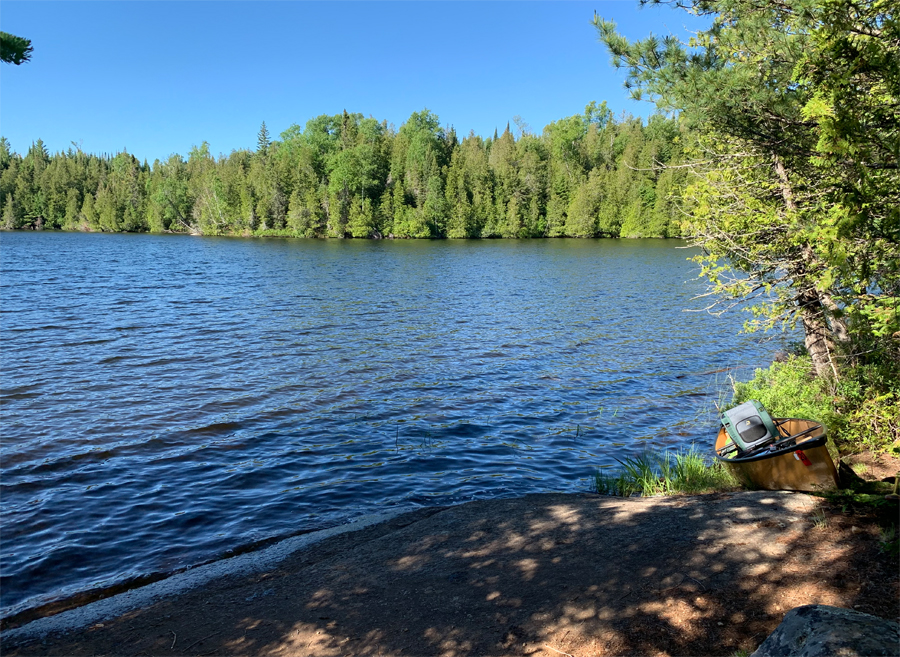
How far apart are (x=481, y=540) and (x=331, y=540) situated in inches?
91.2

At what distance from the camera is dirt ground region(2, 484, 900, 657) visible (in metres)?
5.63

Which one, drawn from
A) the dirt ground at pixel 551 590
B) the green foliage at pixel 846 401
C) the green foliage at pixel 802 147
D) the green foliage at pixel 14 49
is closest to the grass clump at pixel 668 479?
the dirt ground at pixel 551 590

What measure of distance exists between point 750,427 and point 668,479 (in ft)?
5.17

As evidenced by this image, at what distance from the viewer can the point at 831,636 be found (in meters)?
3.98

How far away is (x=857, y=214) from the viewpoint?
16.1ft

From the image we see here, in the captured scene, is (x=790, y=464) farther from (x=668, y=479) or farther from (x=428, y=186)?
(x=428, y=186)

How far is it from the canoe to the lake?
3.09 metres

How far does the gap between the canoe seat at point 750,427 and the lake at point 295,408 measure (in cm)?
285

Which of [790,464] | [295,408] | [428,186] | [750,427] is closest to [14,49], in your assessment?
[790,464]

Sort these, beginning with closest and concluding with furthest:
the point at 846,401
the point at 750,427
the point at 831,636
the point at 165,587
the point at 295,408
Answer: the point at 831,636 → the point at 165,587 → the point at 750,427 → the point at 846,401 → the point at 295,408

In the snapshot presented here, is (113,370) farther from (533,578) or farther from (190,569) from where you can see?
(533,578)

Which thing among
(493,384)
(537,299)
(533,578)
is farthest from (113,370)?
(537,299)

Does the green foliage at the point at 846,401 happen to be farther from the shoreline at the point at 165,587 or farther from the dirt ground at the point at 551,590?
the shoreline at the point at 165,587

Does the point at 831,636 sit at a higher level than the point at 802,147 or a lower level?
lower
